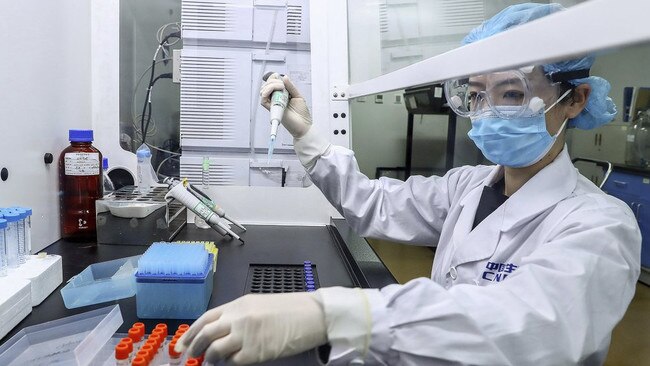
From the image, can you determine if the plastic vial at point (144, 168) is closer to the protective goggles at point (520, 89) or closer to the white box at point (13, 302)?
the white box at point (13, 302)

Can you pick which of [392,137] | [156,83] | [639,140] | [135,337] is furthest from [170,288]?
[639,140]

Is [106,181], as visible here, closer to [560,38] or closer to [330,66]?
[330,66]

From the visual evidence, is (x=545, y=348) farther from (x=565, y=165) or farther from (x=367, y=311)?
(x=565, y=165)

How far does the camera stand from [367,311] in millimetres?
566

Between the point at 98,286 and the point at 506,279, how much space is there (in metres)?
0.81

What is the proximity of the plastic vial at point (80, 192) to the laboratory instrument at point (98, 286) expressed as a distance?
45cm

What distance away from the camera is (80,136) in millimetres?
1351

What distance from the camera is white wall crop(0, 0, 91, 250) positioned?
1.12 meters

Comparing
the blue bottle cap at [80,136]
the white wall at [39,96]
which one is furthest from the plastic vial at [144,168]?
the blue bottle cap at [80,136]

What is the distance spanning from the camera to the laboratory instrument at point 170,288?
2.72ft

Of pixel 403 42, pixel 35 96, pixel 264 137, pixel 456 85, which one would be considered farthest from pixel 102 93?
pixel 456 85

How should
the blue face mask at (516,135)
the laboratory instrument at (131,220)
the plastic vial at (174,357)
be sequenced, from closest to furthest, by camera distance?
the plastic vial at (174,357) → the blue face mask at (516,135) → the laboratory instrument at (131,220)

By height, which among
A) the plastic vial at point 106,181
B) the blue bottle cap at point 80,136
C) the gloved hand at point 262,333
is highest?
the blue bottle cap at point 80,136

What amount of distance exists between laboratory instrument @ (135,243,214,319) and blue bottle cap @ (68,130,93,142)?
68cm
